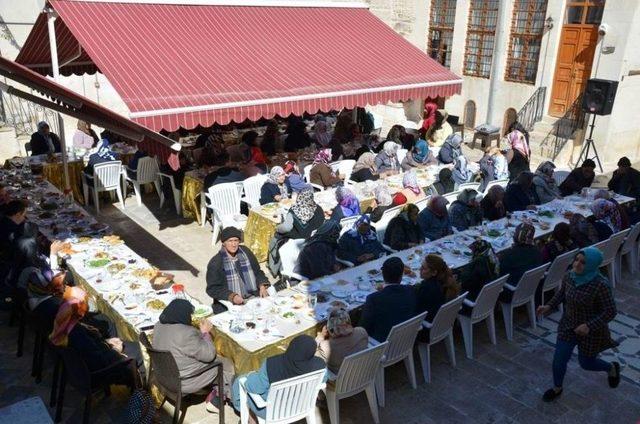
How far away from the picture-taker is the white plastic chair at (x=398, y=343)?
515 centimetres

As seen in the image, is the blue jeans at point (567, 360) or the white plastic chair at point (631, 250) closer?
the blue jeans at point (567, 360)

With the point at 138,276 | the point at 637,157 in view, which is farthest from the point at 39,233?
the point at 637,157

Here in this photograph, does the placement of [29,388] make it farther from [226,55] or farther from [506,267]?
[226,55]

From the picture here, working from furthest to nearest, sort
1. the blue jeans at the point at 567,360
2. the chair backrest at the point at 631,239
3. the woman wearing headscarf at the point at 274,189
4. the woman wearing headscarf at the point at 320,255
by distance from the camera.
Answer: the woman wearing headscarf at the point at 274,189
the chair backrest at the point at 631,239
the woman wearing headscarf at the point at 320,255
the blue jeans at the point at 567,360

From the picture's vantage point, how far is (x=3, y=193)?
772 cm

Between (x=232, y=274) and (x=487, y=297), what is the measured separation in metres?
2.70

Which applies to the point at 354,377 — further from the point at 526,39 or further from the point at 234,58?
the point at 526,39

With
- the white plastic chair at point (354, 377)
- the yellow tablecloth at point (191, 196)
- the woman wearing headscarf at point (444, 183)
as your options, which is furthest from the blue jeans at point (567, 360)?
the yellow tablecloth at point (191, 196)

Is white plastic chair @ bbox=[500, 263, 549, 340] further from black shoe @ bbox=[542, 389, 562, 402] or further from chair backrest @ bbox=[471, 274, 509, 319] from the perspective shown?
black shoe @ bbox=[542, 389, 562, 402]

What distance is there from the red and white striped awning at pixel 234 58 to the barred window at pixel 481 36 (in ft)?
16.6

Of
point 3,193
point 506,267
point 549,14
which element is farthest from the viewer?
point 549,14

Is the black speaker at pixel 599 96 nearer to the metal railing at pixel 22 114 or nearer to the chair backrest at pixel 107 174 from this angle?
the chair backrest at pixel 107 174

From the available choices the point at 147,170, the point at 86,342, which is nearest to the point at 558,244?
the point at 86,342

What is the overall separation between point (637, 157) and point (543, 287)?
397 inches
